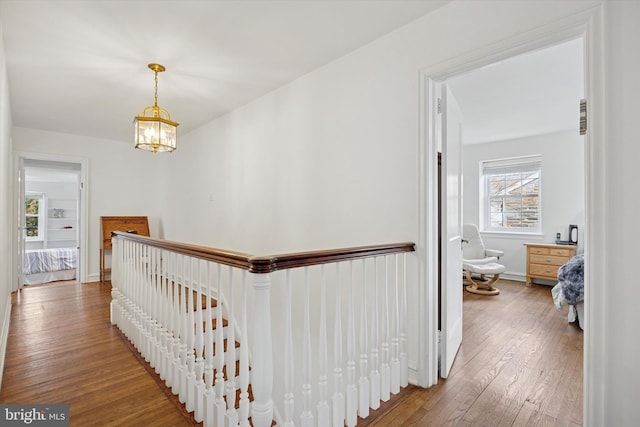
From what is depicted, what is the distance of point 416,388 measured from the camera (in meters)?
1.98

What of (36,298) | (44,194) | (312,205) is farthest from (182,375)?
(44,194)

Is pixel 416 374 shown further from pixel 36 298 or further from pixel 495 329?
pixel 36 298

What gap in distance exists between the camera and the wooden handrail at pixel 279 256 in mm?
1247

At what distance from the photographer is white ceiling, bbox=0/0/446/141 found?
198 centimetres

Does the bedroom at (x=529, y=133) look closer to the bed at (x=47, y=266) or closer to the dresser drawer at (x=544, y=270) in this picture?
the dresser drawer at (x=544, y=270)

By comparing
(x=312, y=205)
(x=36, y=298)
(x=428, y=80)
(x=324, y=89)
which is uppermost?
(x=324, y=89)

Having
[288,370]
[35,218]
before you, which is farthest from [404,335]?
[35,218]

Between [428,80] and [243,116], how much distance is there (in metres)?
2.42

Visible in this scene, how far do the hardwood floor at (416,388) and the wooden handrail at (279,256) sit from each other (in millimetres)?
921

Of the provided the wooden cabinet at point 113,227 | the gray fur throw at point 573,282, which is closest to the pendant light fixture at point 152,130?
the wooden cabinet at point 113,227

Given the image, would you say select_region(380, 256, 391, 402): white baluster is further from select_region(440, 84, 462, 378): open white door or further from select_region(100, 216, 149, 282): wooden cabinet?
select_region(100, 216, 149, 282): wooden cabinet

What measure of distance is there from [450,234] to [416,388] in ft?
3.52

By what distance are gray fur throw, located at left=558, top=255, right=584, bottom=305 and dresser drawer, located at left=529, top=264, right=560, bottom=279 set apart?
1.56m

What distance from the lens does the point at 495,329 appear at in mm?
3012
